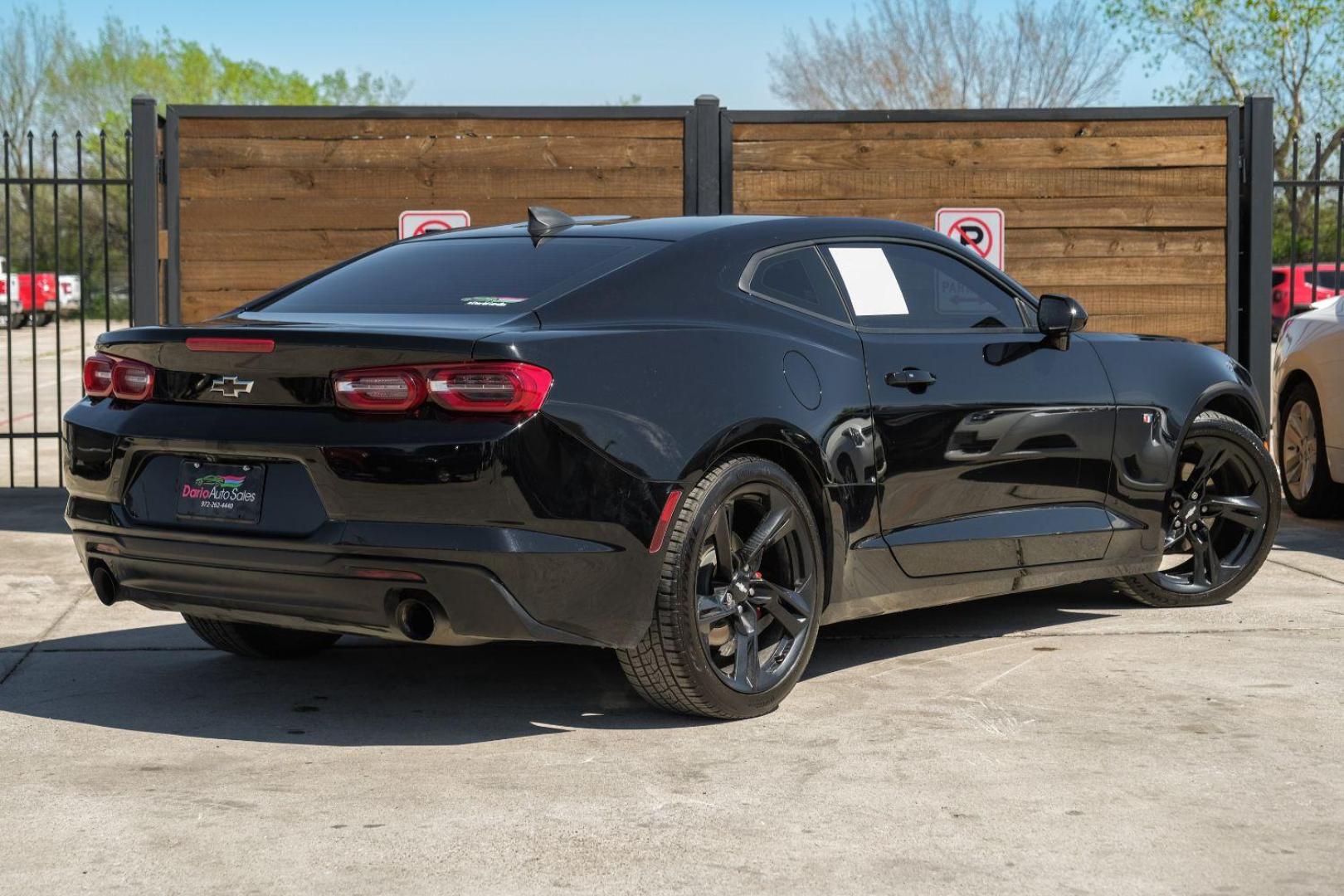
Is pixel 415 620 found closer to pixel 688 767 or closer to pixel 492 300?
pixel 688 767

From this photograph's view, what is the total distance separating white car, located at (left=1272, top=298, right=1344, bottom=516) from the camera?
932 cm

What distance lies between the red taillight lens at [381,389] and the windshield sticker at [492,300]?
474 mm

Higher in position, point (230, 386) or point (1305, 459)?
point (230, 386)

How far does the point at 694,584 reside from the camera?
4.79 m

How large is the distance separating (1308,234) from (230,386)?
128ft

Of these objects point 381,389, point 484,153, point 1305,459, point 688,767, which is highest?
point 484,153

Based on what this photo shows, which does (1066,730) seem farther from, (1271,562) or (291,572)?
(1271,562)

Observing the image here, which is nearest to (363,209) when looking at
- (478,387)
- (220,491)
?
(220,491)

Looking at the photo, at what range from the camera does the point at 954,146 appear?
10.6 m

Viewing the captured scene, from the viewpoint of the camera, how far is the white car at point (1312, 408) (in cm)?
932

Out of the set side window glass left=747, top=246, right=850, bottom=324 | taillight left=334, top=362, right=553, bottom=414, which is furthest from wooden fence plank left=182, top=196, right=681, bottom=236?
taillight left=334, top=362, right=553, bottom=414

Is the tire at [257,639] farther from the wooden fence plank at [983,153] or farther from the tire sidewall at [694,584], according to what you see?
the wooden fence plank at [983,153]

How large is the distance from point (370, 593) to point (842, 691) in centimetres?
166

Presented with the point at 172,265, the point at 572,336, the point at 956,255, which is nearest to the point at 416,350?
the point at 572,336
